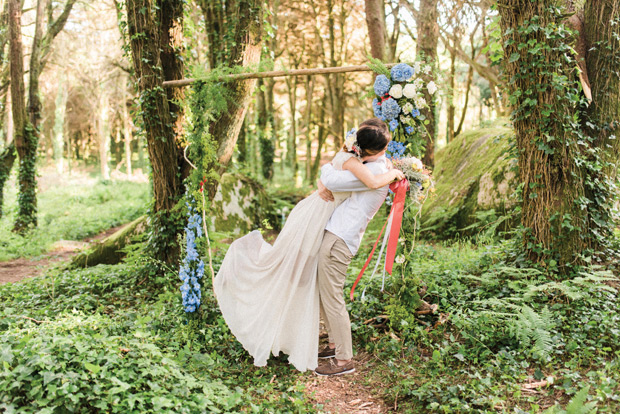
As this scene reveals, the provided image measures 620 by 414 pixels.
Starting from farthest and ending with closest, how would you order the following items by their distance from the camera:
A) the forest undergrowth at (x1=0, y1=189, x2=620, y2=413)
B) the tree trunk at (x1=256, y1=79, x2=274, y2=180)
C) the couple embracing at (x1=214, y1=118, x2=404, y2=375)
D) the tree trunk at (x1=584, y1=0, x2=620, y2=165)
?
the tree trunk at (x1=256, y1=79, x2=274, y2=180), the tree trunk at (x1=584, y1=0, x2=620, y2=165), the couple embracing at (x1=214, y1=118, x2=404, y2=375), the forest undergrowth at (x1=0, y1=189, x2=620, y2=413)

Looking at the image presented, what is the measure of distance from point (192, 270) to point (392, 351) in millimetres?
2316

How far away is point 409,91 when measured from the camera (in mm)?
4824

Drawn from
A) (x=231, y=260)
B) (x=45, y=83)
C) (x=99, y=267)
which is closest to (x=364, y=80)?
(x=45, y=83)

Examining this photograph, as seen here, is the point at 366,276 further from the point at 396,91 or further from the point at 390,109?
the point at 396,91

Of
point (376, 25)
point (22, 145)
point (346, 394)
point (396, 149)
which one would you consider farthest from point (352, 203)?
point (22, 145)

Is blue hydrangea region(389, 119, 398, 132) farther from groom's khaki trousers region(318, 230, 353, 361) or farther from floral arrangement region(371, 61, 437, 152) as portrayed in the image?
groom's khaki trousers region(318, 230, 353, 361)

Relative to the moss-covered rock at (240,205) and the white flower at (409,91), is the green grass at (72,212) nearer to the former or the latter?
the moss-covered rock at (240,205)

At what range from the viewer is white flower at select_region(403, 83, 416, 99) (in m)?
4.81

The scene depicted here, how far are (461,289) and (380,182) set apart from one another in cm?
206

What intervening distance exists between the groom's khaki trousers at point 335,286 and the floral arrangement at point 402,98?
57.1 inches

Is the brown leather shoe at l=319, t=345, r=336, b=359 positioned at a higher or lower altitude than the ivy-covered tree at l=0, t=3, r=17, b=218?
lower

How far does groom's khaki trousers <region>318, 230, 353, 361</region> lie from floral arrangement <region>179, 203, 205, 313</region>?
1.52 m

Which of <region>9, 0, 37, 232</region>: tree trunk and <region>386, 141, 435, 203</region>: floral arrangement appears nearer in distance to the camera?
<region>386, 141, 435, 203</region>: floral arrangement

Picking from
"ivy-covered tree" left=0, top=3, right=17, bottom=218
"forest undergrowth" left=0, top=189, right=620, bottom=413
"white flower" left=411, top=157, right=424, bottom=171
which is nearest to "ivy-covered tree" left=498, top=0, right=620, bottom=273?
"forest undergrowth" left=0, top=189, right=620, bottom=413
